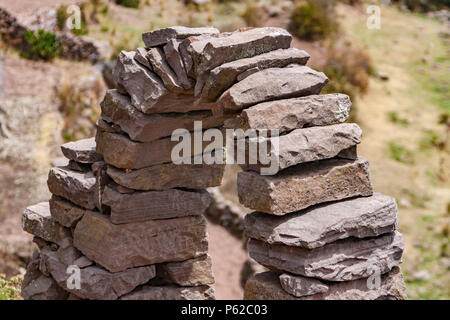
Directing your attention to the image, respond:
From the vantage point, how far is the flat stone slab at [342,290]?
15.8 feet

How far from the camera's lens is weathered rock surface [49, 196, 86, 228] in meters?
6.89

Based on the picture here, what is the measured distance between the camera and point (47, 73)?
13859mm

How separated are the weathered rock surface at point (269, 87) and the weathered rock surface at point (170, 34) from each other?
3.00 ft

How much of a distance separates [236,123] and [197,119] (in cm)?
154

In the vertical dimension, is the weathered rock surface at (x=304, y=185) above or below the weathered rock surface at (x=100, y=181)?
above

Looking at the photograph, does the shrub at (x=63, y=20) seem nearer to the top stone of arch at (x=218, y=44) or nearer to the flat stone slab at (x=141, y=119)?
the flat stone slab at (x=141, y=119)

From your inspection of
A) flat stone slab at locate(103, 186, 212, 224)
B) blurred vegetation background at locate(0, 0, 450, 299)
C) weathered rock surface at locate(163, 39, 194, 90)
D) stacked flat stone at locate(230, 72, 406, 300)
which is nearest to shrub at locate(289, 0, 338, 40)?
blurred vegetation background at locate(0, 0, 450, 299)

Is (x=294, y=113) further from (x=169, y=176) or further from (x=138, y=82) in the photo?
(x=169, y=176)

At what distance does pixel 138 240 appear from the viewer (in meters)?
6.58

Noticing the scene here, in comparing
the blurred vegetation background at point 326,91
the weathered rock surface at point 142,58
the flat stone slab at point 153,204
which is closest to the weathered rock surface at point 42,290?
the blurred vegetation background at point 326,91

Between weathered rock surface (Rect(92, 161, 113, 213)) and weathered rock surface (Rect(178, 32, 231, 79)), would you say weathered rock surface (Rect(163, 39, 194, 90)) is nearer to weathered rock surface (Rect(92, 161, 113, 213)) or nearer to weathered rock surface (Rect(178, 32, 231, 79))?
weathered rock surface (Rect(178, 32, 231, 79))

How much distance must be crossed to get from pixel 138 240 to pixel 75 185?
976 mm

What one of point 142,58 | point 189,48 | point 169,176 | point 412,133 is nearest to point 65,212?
point 169,176

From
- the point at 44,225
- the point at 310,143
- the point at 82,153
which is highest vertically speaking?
the point at 310,143
